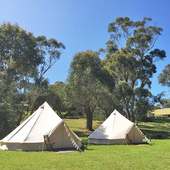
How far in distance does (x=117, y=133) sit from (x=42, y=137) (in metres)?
8.72

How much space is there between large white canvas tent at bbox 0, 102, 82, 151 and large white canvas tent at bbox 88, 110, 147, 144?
5817 millimetres

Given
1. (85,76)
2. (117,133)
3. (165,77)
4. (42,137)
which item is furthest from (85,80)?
(165,77)

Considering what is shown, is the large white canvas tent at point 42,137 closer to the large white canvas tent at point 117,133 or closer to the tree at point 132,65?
the large white canvas tent at point 117,133

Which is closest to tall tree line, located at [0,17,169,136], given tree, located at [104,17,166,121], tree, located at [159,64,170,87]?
tree, located at [104,17,166,121]

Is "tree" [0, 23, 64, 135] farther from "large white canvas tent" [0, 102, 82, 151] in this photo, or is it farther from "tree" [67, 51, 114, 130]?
"large white canvas tent" [0, 102, 82, 151]

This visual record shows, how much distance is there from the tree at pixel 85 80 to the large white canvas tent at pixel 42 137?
71.2 ft

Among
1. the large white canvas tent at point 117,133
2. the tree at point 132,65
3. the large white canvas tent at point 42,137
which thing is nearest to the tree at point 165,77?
the tree at point 132,65

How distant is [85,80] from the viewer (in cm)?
4725

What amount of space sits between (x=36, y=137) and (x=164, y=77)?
53451 millimetres

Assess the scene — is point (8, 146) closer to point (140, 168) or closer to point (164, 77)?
point (140, 168)

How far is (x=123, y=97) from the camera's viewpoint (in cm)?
4972

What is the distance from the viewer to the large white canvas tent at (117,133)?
3055 cm

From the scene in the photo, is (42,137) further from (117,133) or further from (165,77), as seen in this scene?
(165,77)

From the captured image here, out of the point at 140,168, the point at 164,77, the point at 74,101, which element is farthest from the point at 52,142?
the point at 164,77
